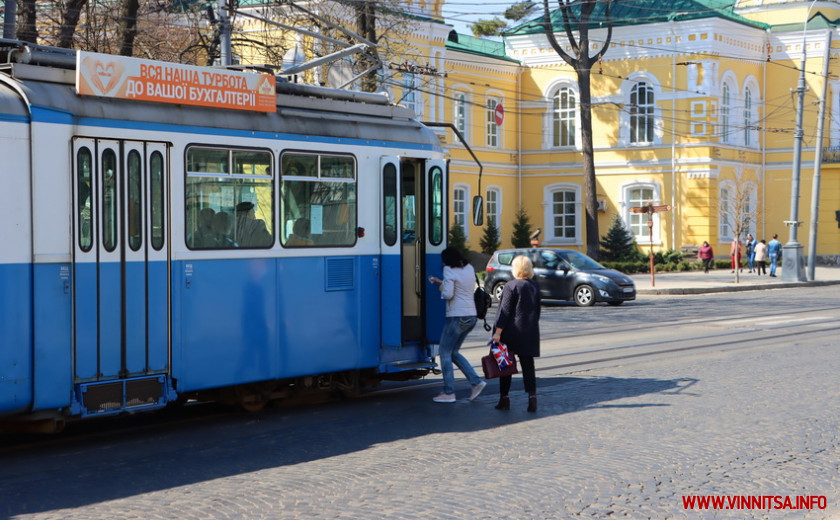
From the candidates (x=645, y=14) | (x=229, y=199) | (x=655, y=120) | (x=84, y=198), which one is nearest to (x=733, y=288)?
(x=655, y=120)

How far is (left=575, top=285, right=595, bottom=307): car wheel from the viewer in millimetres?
28109

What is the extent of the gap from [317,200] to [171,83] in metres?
1.90

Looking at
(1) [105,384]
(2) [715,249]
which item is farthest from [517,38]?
(1) [105,384]

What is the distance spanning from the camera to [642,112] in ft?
163

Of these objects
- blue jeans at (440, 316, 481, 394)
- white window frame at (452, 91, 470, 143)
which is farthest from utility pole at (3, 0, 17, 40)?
white window frame at (452, 91, 470, 143)

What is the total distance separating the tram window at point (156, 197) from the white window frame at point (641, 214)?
135ft

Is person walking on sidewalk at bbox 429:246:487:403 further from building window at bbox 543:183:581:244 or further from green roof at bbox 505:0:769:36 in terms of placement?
building window at bbox 543:183:581:244

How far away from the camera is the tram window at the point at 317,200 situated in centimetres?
1046

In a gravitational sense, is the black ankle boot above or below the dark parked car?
below

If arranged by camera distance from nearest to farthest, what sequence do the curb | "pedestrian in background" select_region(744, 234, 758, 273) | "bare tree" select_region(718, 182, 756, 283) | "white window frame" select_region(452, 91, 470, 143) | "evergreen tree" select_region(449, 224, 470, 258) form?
the curb, "evergreen tree" select_region(449, 224, 470, 258), "pedestrian in background" select_region(744, 234, 758, 273), "bare tree" select_region(718, 182, 756, 283), "white window frame" select_region(452, 91, 470, 143)

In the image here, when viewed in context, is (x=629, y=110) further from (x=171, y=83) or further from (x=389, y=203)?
(x=171, y=83)

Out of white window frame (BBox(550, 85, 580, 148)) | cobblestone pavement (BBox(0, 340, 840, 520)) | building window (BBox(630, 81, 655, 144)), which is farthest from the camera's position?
white window frame (BBox(550, 85, 580, 148))

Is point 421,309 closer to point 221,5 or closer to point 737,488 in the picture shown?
point 737,488

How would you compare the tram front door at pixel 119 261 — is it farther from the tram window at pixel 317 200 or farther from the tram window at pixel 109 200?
the tram window at pixel 317 200
